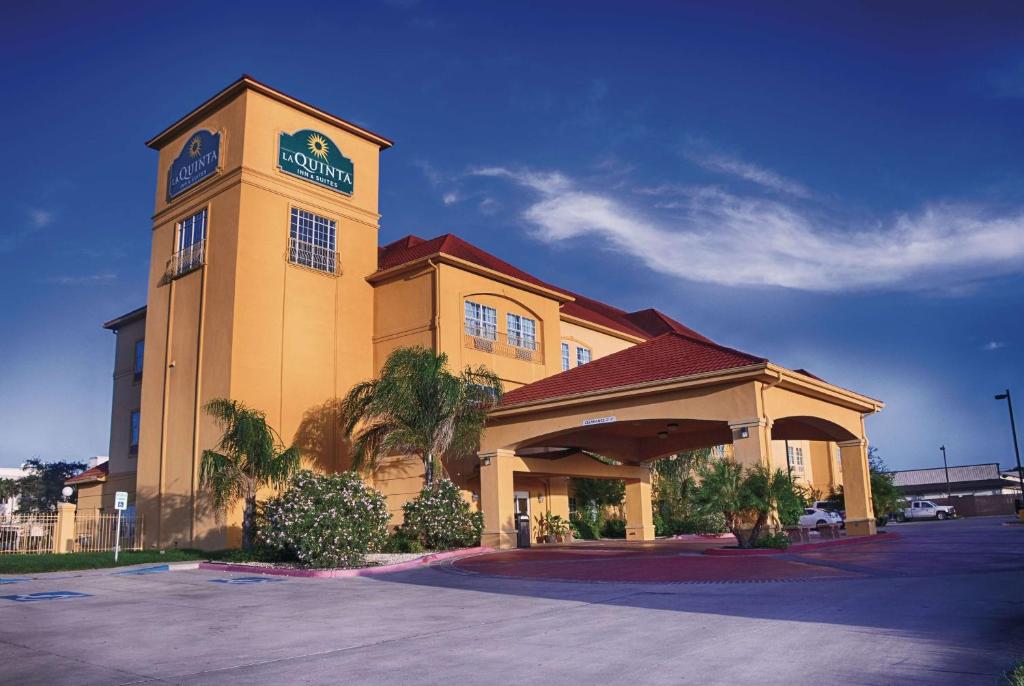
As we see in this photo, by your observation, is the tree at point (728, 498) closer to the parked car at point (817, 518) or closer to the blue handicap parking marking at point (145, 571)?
the blue handicap parking marking at point (145, 571)

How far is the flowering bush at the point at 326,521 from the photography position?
69.3ft

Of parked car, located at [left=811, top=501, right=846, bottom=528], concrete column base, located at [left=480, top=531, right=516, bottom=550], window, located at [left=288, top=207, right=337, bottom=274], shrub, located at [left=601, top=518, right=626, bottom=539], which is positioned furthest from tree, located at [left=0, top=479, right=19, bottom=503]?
parked car, located at [left=811, top=501, right=846, bottom=528]

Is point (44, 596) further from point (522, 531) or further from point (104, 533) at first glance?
point (104, 533)

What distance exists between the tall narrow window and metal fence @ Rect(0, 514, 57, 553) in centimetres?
1003

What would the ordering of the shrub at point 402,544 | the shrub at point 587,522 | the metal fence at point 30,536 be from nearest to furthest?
the shrub at point 402,544 < the metal fence at point 30,536 < the shrub at point 587,522

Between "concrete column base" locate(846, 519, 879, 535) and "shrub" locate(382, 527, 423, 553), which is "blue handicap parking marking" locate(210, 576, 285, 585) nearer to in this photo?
"shrub" locate(382, 527, 423, 553)

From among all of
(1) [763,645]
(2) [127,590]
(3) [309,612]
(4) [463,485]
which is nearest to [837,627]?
(1) [763,645]

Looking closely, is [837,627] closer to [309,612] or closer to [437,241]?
[309,612]

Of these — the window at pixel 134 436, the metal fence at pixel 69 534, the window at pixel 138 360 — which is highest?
the window at pixel 138 360

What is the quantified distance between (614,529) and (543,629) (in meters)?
27.3

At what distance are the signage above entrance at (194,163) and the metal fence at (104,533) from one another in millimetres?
12557

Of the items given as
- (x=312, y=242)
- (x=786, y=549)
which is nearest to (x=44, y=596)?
(x=786, y=549)

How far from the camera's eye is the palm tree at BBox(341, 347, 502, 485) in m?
27.1

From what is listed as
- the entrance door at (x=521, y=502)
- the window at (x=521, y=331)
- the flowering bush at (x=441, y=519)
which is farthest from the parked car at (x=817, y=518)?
the flowering bush at (x=441, y=519)
